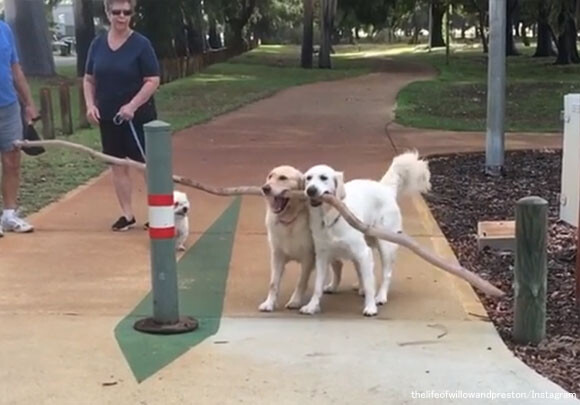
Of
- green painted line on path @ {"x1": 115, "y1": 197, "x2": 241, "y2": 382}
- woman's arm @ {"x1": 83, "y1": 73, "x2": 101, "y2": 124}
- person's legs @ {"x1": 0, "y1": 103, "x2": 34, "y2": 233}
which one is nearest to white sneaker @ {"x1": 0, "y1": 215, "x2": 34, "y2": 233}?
person's legs @ {"x1": 0, "y1": 103, "x2": 34, "y2": 233}

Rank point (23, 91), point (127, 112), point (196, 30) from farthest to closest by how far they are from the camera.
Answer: point (196, 30)
point (23, 91)
point (127, 112)

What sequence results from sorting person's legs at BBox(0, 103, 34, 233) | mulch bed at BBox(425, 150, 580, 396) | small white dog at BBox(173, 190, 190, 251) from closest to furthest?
mulch bed at BBox(425, 150, 580, 396) < small white dog at BBox(173, 190, 190, 251) < person's legs at BBox(0, 103, 34, 233)

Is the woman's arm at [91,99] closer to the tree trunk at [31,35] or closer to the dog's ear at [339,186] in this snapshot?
the dog's ear at [339,186]

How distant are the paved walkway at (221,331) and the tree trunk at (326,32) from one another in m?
32.3

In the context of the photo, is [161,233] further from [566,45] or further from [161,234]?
[566,45]

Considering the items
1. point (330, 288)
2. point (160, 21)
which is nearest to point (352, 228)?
point (330, 288)

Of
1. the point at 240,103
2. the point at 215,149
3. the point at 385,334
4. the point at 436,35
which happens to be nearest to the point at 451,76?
the point at 240,103

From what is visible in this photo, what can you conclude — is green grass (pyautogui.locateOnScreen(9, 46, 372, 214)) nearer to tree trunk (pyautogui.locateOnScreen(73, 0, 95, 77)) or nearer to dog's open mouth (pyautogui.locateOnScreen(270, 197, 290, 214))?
tree trunk (pyautogui.locateOnScreen(73, 0, 95, 77))

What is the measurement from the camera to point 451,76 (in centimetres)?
3250

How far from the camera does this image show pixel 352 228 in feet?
17.9

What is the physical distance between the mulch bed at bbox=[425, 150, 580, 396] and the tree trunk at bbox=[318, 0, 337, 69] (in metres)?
28.7

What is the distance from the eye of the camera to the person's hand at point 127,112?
23.8 feet

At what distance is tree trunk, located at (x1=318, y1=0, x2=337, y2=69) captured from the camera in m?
41.0

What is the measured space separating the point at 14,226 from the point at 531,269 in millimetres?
4548
